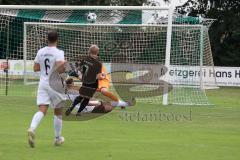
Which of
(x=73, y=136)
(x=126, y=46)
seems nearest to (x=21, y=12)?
(x=126, y=46)

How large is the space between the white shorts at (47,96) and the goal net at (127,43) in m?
12.3

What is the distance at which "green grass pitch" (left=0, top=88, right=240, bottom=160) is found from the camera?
1055 centimetres

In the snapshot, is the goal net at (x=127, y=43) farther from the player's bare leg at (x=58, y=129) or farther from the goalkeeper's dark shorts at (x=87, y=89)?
the player's bare leg at (x=58, y=129)

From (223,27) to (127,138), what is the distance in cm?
3988

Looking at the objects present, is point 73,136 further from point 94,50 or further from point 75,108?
point 75,108

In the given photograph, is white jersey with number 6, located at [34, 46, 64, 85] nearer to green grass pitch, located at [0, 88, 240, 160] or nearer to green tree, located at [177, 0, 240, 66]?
green grass pitch, located at [0, 88, 240, 160]

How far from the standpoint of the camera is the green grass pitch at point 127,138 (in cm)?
1055

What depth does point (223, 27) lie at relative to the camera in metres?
51.5

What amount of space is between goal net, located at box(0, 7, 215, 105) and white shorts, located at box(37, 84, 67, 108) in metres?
12.3

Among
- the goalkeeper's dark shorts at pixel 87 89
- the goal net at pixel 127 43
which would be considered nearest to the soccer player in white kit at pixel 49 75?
the goalkeeper's dark shorts at pixel 87 89

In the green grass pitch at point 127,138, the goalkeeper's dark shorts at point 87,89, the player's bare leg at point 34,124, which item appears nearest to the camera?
the green grass pitch at point 127,138

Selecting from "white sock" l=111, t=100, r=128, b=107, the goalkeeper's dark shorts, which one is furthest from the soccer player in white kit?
"white sock" l=111, t=100, r=128, b=107

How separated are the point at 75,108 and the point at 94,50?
2.31 meters

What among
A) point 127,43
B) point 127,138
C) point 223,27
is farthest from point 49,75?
point 223,27
